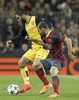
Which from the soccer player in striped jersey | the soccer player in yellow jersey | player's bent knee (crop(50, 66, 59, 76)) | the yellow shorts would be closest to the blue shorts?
the soccer player in striped jersey

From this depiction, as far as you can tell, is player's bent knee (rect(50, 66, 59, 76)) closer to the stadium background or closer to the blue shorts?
the blue shorts

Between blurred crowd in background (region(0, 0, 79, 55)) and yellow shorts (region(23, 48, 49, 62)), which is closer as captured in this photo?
yellow shorts (region(23, 48, 49, 62))

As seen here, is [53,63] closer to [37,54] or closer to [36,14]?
[37,54]

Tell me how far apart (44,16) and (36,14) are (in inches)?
15.6

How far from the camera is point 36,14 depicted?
77.4 ft

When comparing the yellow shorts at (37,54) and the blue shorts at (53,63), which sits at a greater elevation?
the yellow shorts at (37,54)

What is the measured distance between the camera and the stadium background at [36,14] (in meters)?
21.9

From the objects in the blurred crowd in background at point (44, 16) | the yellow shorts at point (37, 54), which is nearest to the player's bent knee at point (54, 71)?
the yellow shorts at point (37, 54)

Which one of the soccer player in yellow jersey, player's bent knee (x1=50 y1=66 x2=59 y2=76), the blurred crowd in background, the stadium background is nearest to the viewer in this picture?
player's bent knee (x1=50 y1=66 x2=59 y2=76)

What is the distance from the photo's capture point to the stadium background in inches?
862

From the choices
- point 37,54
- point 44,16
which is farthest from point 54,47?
point 44,16

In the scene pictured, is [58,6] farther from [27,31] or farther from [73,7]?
[27,31]

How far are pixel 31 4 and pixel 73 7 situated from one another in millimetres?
2128

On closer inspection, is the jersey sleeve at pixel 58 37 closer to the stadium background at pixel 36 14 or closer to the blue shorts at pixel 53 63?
the blue shorts at pixel 53 63
